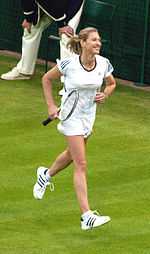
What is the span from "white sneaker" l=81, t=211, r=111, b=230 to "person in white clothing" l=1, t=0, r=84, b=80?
6081 millimetres

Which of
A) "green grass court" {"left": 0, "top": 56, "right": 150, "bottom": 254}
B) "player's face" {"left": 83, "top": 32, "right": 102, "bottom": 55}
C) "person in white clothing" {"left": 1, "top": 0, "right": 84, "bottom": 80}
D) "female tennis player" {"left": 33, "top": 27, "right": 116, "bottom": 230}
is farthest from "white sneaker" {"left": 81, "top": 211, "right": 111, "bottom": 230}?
"person in white clothing" {"left": 1, "top": 0, "right": 84, "bottom": 80}

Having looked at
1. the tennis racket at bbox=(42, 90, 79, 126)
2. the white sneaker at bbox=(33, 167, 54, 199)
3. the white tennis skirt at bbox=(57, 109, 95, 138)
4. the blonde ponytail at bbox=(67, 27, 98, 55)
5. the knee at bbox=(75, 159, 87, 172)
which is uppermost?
the blonde ponytail at bbox=(67, 27, 98, 55)

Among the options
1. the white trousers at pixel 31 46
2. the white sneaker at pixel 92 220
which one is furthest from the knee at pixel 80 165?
the white trousers at pixel 31 46

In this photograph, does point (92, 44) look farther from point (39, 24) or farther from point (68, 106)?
point (39, 24)

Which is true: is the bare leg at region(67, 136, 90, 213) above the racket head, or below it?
below

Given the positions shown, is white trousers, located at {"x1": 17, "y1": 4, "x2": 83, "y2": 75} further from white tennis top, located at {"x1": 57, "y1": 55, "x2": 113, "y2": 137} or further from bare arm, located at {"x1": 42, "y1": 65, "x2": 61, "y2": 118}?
white tennis top, located at {"x1": 57, "y1": 55, "x2": 113, "y2": 137}

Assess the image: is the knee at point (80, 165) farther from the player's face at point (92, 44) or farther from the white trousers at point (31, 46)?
the white trousers at point (31, 46)

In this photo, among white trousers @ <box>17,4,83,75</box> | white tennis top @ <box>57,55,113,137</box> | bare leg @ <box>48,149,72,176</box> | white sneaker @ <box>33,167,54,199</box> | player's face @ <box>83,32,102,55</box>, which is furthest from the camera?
white trousers @ <box>17,4,83,75</box>

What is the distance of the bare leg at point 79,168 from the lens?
987 cm

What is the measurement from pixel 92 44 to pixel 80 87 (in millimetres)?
414

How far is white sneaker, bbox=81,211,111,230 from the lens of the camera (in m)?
9.72

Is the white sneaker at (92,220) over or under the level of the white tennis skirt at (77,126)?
under

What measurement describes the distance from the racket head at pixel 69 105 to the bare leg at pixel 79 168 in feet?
0.71

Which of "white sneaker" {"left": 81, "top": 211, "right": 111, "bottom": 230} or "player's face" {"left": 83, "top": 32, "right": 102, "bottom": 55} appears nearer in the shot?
"white sneaker" {"left": 81, "top": 211, "right": 111, "bottom": 230}
